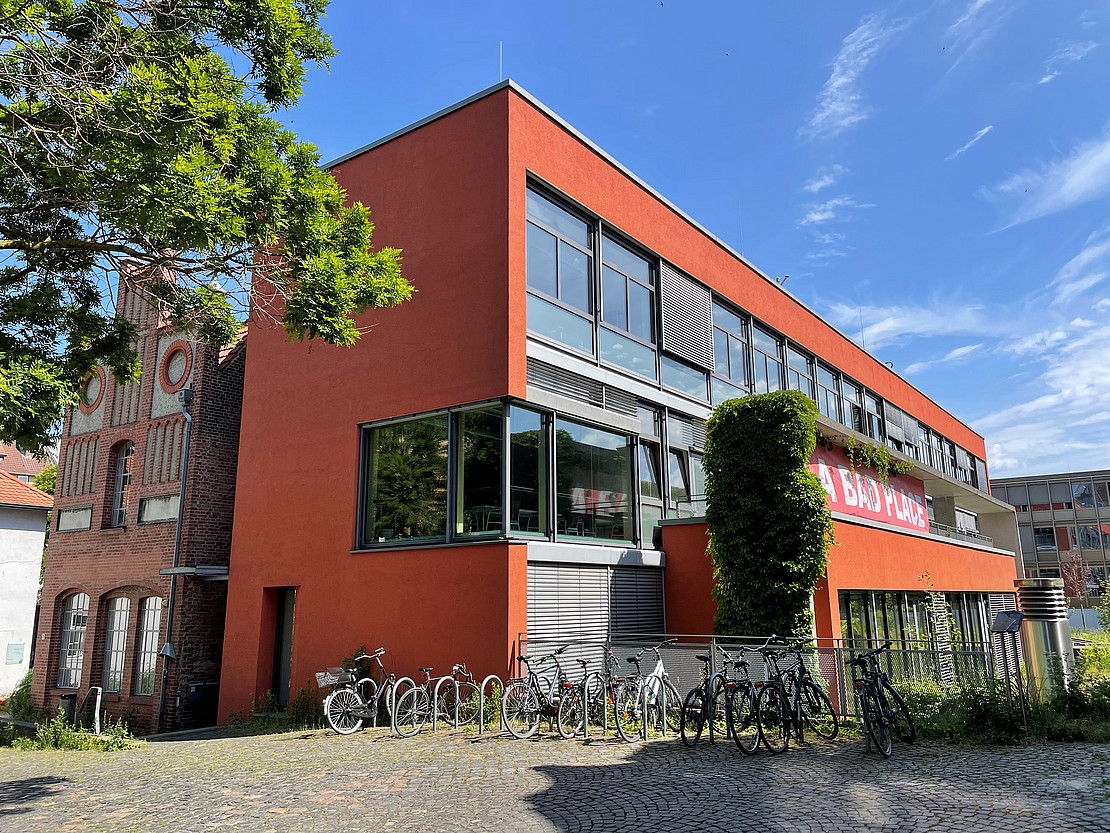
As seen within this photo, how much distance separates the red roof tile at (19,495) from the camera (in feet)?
83.5

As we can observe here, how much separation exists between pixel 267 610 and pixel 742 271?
44.1 ft

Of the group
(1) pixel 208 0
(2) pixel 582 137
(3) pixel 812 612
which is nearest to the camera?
(1) pixel 208 0

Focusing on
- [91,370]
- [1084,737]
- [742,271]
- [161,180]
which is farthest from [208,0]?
[742,271]

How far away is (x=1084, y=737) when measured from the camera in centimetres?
870

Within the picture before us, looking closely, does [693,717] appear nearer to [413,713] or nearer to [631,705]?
[631,705]

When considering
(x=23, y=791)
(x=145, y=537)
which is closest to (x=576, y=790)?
(x=23, y=791)

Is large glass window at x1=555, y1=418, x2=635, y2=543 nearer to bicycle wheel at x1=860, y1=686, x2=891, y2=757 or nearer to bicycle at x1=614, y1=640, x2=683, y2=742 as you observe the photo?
bicycle at x1=614, y1=640, x2=683, y2=742

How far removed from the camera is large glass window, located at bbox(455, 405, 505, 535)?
39.9 ft

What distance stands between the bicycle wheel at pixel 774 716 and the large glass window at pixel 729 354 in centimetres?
982

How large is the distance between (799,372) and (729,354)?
183 inches

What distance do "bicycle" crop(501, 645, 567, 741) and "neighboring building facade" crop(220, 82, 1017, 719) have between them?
835mm

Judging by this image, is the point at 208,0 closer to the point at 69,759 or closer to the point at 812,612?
the point at 69,759

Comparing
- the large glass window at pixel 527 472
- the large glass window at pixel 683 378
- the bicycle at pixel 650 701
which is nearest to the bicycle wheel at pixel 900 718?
the bicycle at pixel 650 701

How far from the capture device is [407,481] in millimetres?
13289
